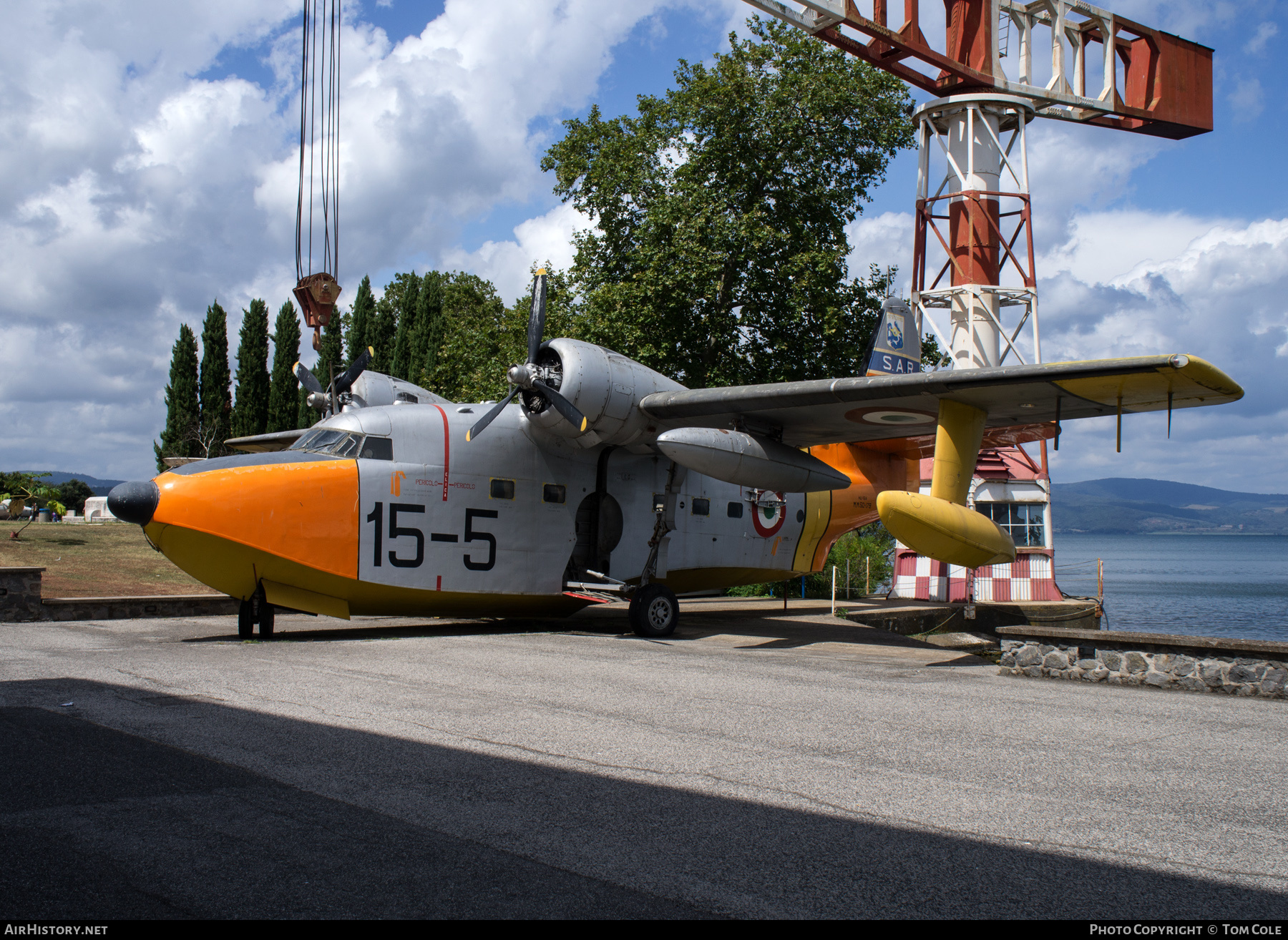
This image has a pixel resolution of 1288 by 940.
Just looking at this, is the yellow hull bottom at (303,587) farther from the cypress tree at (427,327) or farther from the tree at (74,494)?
the tree at (74,494)

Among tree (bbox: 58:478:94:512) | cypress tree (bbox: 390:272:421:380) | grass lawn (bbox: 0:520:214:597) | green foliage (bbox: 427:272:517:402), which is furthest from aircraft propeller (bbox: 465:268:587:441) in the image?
tree (bbox: 58:478:94:512)

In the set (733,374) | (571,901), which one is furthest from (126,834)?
(733,374)

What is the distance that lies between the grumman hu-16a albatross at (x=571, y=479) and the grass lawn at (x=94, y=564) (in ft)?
21.1

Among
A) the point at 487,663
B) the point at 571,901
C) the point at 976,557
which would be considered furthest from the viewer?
the point at 976,557

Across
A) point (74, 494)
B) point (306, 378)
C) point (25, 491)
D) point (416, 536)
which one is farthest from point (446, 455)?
point (74, 494)

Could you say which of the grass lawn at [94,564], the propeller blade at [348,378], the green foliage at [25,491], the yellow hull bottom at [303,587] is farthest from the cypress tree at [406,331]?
the yellow hull bottom at [303,587]

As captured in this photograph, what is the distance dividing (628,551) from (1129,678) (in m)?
7.83

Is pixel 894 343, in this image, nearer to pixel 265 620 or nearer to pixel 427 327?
pixel 265 620

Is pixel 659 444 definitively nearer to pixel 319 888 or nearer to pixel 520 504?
pixel 520 504

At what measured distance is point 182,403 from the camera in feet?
147

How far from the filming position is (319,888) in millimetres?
3322

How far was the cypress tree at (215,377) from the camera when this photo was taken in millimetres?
44656

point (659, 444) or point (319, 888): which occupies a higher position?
point (659, 444)

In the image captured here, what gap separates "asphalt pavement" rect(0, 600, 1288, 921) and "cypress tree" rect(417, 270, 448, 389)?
37.6 metres
